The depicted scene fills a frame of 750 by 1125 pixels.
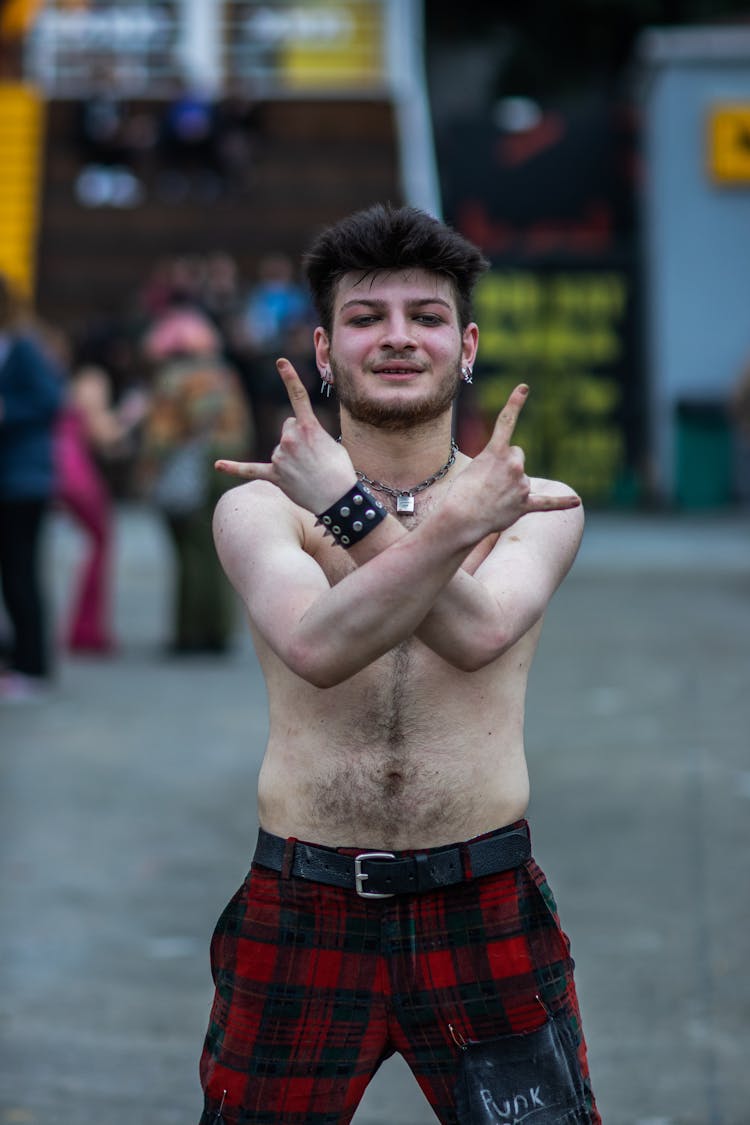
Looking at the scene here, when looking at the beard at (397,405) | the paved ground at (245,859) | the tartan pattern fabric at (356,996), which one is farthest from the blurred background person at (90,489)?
the tartan pattern fabric at (356,996)

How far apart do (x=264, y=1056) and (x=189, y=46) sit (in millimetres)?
23845

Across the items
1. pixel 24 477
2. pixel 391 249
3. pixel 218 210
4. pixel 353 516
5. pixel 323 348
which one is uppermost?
pixel 218 210

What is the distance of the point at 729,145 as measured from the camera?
1881cm

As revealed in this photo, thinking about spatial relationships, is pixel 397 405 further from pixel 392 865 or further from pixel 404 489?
pixel 392 865

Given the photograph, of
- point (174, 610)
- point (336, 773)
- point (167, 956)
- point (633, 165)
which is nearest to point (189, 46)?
point (633, 165)

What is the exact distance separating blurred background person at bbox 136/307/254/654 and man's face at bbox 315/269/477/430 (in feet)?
25.5

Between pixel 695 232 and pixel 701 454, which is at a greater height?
pixel 695 232

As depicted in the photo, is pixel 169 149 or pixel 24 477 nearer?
pixel 24 477

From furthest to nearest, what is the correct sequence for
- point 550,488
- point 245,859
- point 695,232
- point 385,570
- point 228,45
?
point 228,45
point 695,232
point 245,859
point 550,488
point 385,570

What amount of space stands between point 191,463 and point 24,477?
65.3 inches

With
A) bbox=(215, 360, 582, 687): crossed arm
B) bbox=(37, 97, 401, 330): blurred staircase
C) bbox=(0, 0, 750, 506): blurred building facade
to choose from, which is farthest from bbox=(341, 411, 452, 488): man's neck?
bbox=(37, 97, 401, 330): blurred staircase

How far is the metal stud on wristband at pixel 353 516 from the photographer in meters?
2.87

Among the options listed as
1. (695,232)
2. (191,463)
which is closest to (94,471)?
(191,463)

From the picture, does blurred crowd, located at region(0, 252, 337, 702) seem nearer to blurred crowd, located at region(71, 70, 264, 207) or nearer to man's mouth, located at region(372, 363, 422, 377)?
man's mouth, located at region(372, 363, 422, 377)
